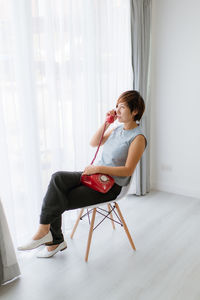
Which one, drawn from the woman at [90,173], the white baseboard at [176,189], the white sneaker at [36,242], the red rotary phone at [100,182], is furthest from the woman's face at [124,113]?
the white baseboard at [176,189]

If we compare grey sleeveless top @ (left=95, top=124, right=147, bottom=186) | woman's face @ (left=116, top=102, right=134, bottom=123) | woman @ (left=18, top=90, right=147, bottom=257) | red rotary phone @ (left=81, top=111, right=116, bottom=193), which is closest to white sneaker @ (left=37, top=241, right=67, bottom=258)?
woman @ (left=18, top=90, right=147, bottom=257)

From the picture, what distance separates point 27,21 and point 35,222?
4.97 feet

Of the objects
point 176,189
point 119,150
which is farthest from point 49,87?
point 176,189

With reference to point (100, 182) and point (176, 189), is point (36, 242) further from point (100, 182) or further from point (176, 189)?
point (176, 189)

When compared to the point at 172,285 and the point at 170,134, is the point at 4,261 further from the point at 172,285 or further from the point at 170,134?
the point at 170,134

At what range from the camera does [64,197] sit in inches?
77.0

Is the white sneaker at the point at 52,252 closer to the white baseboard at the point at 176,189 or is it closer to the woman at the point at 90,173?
the woman at the point at 90,173

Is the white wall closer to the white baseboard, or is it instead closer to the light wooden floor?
the white baseboard

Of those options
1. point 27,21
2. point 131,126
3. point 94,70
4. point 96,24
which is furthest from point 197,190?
Result: point 27,21

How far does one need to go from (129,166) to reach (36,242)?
0.82 metres

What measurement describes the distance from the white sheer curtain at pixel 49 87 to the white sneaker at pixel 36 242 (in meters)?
0.28

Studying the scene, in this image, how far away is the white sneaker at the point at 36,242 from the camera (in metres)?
1.91

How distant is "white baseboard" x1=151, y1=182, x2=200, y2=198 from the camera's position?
3.20m

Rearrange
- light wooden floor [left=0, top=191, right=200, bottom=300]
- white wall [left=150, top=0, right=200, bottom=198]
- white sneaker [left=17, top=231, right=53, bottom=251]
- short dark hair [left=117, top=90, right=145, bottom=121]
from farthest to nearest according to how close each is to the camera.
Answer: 1. white wall [left=150, top=0, right=200, bottom=198]
2. short dark hair [left=117, top=90, right=145, bottom=121]
3. white sneaker [left=17, top=231, right=53, bottom=251]
4. light wooden floor [left=0, top=191, right=200, bottom=300]
